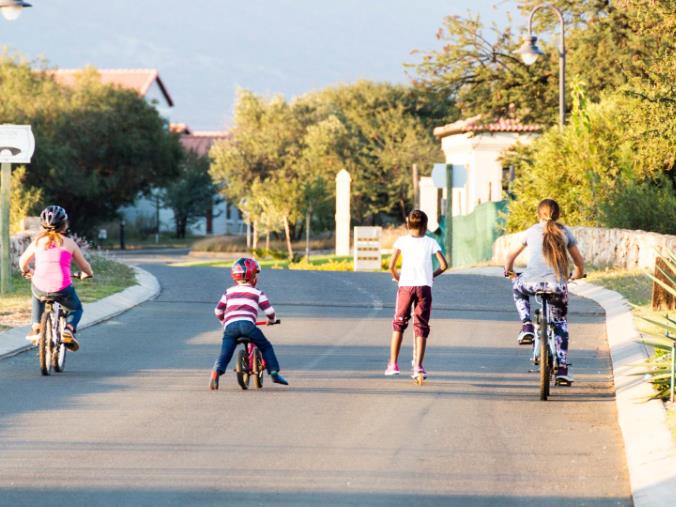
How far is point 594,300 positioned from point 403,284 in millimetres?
9873

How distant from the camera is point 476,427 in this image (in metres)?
10.9

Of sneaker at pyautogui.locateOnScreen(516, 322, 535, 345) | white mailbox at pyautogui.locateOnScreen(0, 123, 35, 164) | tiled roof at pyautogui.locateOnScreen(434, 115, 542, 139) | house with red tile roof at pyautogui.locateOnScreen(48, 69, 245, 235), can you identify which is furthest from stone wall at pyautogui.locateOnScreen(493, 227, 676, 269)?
house with red tile roof at pyautogui.locateOnScreen(48, 69, 245, 235)

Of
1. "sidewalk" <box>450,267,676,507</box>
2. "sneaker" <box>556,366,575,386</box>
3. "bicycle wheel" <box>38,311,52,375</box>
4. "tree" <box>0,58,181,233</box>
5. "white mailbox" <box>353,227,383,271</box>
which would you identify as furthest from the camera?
"tree" <box>0,58,181,233</box>

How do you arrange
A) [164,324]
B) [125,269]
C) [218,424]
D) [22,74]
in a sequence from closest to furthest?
[218,424], [164,324], [125,269], [22,74]

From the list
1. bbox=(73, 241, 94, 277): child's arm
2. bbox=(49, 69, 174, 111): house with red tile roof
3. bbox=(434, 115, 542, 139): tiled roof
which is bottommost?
bbox=(73, 241, 94, 277): child's arm

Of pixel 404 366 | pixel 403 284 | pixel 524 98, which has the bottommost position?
pixel 404 366

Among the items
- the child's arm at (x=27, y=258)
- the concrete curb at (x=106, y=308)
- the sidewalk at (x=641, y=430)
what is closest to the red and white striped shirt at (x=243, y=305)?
the child's arm at (x=27, y=258)

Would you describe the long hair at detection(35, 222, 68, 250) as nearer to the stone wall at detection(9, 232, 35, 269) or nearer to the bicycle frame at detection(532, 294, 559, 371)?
the bicycle frame at detection(532, 294, 559, 371)

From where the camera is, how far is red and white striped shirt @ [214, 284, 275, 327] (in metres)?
12.8

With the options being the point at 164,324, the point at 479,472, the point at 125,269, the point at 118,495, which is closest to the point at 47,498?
the point at 118,495

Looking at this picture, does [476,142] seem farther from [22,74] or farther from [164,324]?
[164,324]

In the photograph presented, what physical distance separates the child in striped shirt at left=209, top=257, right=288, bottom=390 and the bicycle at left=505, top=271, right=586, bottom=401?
2365mm

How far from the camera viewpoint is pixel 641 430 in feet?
34.1

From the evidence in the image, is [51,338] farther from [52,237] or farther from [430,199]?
[430,199]
